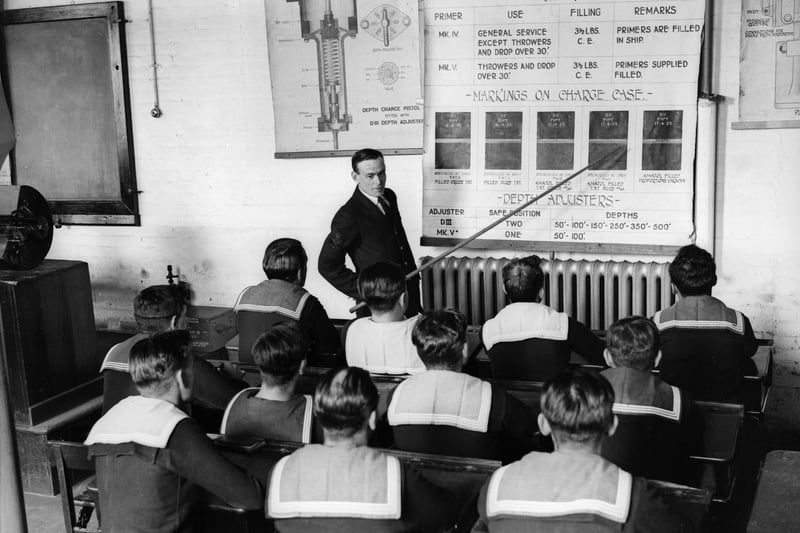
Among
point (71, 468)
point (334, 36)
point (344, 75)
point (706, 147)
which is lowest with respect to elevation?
point (71, 468)

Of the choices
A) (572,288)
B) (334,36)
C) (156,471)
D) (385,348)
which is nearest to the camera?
(156,471)

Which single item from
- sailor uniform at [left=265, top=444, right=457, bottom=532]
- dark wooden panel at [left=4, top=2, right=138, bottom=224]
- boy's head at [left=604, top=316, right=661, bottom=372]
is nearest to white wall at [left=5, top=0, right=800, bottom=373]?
dark wooden panel at [left=4, top=2, right=138, bottom=224]

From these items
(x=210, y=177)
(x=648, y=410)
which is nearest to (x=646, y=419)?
(x=648, y=410)

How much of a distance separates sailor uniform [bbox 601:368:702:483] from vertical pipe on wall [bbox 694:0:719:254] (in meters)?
2.32

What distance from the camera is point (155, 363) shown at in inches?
90.5

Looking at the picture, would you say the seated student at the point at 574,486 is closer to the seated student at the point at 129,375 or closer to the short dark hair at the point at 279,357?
the short dark hair at the point at 279,357

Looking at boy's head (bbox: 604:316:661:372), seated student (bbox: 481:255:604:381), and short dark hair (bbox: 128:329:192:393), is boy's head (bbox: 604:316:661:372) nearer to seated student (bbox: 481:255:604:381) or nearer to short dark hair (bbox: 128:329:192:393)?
seated student (bbox: 481:255:604:381)

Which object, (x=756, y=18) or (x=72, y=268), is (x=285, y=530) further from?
(x=756, y=18)

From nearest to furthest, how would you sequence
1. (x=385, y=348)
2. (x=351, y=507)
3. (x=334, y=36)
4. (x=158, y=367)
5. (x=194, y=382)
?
(x=351, y=507) → (x=158, y=367) → (x=194, y=382) → (x=385, y=348) → (x=334, y=36)

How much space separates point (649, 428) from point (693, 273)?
1.09m

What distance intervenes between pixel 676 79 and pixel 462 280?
1577 mm

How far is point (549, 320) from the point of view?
312 cm

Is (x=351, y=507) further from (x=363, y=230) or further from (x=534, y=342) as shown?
(x=363, y=230)

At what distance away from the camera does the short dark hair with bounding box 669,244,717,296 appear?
3.24 metres
